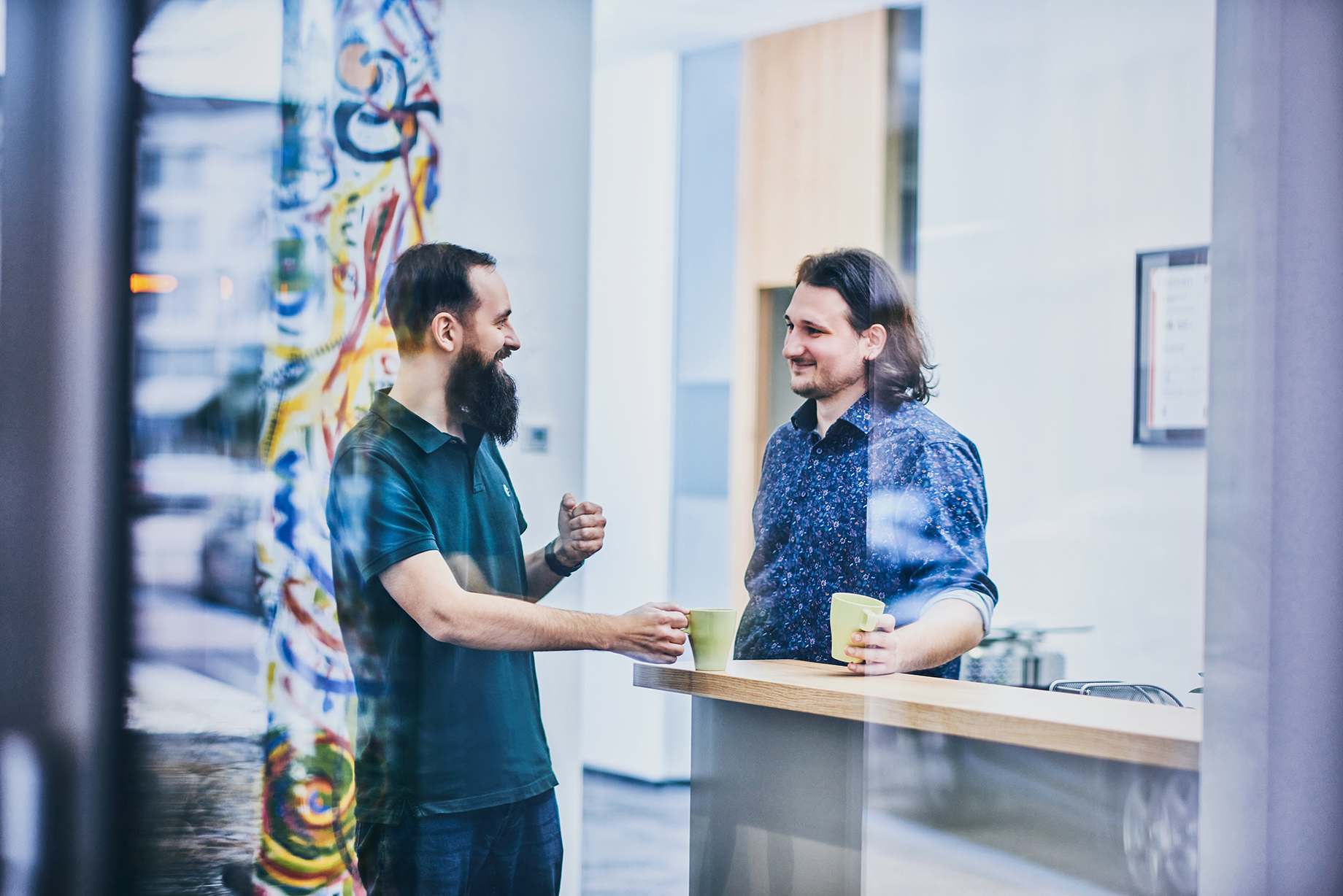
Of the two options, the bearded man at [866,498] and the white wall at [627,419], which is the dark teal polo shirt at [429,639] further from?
the bearded man at [866,498]

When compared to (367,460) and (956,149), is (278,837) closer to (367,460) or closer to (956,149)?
(367,460)

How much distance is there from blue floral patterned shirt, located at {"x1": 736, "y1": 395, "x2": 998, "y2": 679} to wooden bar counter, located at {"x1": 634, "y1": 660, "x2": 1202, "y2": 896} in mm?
80

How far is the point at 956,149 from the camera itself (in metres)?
1.59

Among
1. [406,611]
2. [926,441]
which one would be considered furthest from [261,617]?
[926,441]

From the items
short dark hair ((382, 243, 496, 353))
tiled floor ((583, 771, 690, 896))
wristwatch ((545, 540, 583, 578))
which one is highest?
short dark hair ((382, 243, 496, 353))

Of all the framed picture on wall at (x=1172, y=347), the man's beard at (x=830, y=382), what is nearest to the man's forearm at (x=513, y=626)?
the man's beard at (x=830, y=382)

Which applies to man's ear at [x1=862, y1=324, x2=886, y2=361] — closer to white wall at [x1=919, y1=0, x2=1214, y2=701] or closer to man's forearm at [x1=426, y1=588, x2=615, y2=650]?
white wall at [x1=919, y1=0, x2=1214, y2=701]

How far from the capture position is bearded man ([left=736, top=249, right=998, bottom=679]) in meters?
1.47

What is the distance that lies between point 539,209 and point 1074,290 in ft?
2.87

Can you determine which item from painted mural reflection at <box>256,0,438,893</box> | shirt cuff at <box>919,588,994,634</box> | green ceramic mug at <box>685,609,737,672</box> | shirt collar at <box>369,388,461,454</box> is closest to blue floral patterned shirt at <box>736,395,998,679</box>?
shirt cuff at <box>919,588,994,634</box>

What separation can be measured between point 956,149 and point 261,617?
131cm

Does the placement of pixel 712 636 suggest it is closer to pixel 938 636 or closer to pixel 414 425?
pixel 938 636

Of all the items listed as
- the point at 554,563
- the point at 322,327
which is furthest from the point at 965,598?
the point at 322,327

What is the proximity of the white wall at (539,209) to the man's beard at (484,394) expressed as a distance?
26 millimetres
